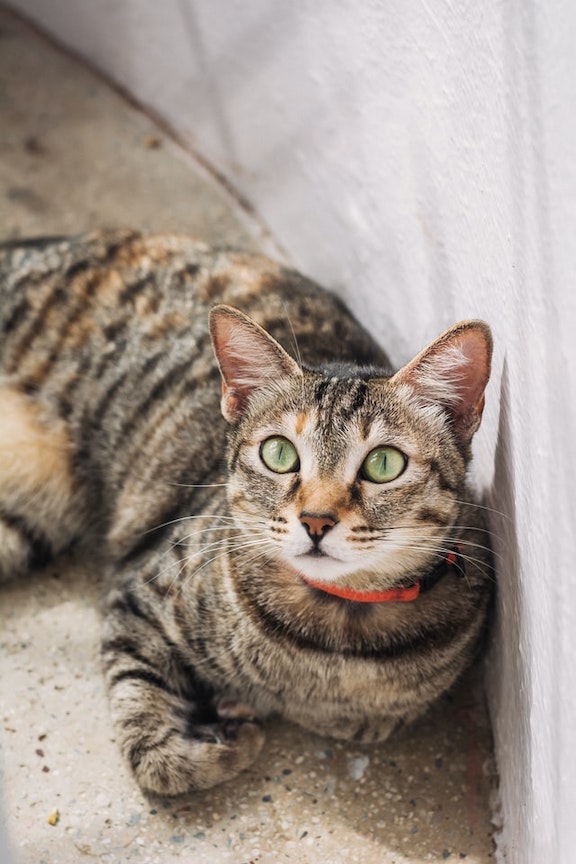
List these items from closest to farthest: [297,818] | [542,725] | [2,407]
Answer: [542,725] → [297,818] → [2,407]

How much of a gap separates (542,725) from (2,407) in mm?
1744

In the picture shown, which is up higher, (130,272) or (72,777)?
(130,272)

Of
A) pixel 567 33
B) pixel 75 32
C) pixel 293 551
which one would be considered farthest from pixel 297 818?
pixel 75 32

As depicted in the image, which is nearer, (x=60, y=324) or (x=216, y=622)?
(x=216, y=622)

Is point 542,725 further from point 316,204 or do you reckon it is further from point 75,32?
point 75,32

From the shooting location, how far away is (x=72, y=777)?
2.36 meters

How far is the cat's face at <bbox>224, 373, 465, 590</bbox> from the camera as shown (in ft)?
6.43

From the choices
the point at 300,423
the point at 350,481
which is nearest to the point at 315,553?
the point at 350,481

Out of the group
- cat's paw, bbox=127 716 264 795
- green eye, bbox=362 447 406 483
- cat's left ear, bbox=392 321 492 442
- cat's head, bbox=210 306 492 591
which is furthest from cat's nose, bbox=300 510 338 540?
cat's paw, bbox=127 716 264 795

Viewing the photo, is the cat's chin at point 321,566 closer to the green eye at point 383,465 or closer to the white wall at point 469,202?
the green eye at point 383,465

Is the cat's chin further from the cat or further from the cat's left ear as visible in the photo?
the cat's left ear

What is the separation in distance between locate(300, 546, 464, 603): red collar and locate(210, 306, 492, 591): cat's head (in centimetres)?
2

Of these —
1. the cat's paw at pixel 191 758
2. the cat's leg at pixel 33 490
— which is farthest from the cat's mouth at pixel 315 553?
the cat's leg at pixel 33 490

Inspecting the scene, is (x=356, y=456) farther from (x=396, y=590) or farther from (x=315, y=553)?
(x=396, y=590)
